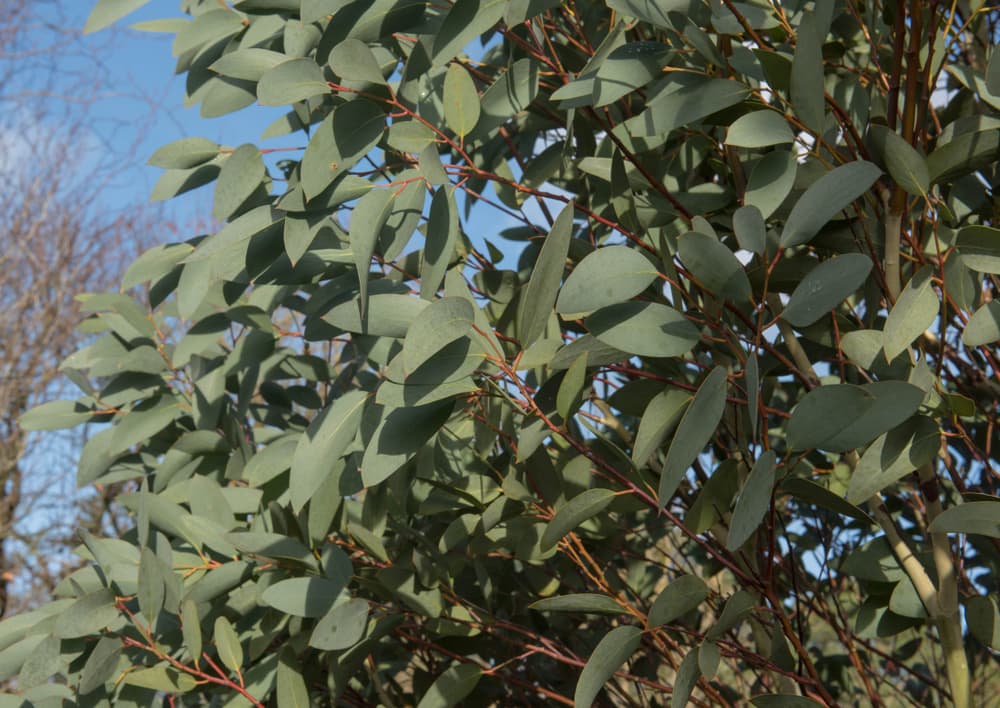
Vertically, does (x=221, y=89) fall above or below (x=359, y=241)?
above

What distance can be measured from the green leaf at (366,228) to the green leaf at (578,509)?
201mm

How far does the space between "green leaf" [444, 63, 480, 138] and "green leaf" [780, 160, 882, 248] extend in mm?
255

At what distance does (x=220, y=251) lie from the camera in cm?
77

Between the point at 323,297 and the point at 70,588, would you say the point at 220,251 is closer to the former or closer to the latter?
the point at 323,297

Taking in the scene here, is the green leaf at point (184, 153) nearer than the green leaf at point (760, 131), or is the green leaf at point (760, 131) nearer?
the green leaf at point (760, 131)

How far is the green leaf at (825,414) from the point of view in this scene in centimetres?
62

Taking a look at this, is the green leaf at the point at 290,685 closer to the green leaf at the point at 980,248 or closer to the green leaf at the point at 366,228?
the green leaf at the point at 366,228

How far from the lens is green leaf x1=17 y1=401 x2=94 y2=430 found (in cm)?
132

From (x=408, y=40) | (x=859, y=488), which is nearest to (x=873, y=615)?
(x=859, y=488)

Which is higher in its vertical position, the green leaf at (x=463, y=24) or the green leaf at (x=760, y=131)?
the green leaf at (x=463, y=24)

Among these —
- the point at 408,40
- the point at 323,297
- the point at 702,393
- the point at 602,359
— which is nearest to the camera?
the point at 702,393

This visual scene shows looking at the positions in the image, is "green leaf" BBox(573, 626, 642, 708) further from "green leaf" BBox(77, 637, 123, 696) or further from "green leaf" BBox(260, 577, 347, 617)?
"green leaf" BBox(77, 637, 123, 696)

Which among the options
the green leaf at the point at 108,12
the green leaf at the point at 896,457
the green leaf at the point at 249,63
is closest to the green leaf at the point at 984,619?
the green leaf at the point at 896,457

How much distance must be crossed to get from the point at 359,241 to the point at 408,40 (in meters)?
0.46
